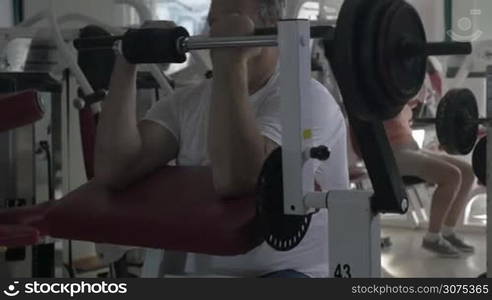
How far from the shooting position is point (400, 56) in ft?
3.81

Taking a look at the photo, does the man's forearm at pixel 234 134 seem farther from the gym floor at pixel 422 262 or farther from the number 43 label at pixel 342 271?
the gym floor at pixel 422 262

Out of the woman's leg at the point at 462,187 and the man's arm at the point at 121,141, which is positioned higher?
the man's arm at the point at 121,141

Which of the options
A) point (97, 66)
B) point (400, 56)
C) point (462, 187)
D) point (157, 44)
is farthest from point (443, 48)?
point (462, 187)

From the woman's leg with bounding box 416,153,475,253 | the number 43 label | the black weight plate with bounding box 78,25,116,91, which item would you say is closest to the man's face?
the number 43 label

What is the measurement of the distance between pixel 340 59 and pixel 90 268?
8.08 ft

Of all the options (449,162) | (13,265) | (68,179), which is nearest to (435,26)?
(449,162)

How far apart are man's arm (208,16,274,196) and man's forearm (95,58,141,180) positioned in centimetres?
25

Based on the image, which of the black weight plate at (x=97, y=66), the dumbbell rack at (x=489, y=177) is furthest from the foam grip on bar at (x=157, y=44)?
the black weight plate at (x=97, y=66)

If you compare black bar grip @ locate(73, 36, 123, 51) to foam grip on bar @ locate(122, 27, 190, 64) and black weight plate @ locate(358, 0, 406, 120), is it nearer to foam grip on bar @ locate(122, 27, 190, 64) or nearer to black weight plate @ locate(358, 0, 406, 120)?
foam grip on bar @ locate(122, 27, 190, 64)

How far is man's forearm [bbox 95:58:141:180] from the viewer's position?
1.51 metres

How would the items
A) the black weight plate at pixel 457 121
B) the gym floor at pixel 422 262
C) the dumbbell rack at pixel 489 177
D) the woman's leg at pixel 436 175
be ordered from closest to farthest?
the dumbbell rack at pixel 489 177
the black weight plate at pixel 457 121
the gym floor at pixel 422 262
the woman's leg at pixel 436 175

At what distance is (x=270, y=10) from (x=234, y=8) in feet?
0.36

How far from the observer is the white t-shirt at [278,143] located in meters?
1.42

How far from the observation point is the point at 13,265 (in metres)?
2.58
